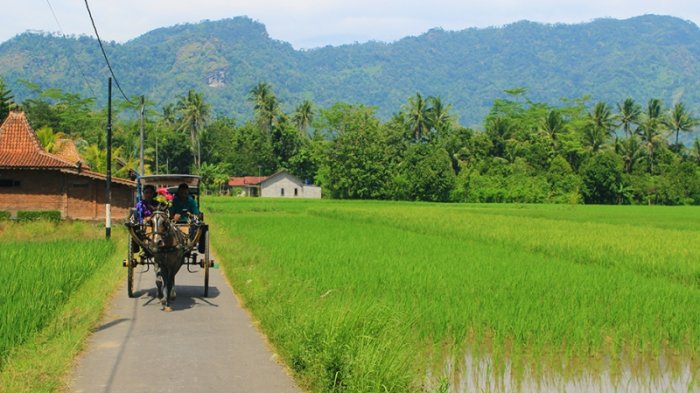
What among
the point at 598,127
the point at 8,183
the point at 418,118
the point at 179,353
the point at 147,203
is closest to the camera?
the point at 179,353

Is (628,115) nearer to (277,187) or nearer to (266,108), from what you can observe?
(277,187)

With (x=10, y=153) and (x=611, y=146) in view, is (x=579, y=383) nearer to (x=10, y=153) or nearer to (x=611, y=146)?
(x=10, y=153)

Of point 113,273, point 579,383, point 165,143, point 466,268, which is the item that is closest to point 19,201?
point 113,273

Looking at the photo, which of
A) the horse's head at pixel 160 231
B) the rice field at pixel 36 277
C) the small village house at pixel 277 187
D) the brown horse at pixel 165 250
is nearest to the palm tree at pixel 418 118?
the small village house at pixel 277 187

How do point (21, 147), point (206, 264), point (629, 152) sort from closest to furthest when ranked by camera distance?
1. point (206, 264)
2. point (21, 147)
3. point (629, 152)

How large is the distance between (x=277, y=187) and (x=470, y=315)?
80.6m

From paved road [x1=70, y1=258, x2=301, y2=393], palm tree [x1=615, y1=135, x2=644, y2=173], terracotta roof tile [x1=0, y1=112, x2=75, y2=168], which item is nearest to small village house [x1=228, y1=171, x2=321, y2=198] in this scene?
palm tree [x1=615, y1=135, x2=644, y2=173]

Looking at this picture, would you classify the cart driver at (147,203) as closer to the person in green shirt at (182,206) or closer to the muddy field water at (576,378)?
the person in green shirt at (182,206)

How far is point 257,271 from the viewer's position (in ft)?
46.7

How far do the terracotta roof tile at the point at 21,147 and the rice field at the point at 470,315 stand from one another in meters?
16.1

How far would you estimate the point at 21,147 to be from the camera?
33375 mm

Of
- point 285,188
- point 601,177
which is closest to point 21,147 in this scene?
point 601,177

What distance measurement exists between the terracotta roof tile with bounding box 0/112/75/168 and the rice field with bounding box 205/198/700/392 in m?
16.1

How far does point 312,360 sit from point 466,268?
349 inches
